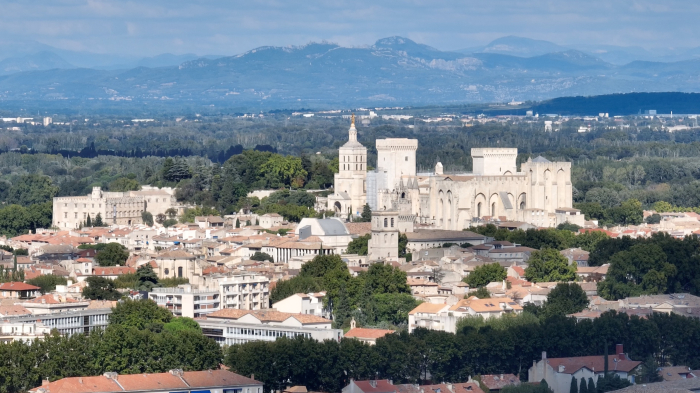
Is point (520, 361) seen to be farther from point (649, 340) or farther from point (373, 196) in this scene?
point (373, 196)

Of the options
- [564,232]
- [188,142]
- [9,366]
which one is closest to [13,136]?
[188,142]

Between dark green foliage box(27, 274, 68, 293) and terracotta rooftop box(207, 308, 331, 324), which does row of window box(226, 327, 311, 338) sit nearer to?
terracotta rooftop box(207, 308, 331, 324)

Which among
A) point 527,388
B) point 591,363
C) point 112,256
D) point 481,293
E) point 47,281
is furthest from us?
point 112,256

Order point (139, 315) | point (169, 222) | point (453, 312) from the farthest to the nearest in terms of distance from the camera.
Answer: point (169, 222)
point (453, 312)
point (139, 315)

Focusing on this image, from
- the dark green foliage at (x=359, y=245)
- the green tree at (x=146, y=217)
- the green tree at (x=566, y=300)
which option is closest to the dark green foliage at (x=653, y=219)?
the dark green foliage at (x=359, y=245)

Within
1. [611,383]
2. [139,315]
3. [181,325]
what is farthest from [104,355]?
[611,383]

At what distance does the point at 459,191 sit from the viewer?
246ft

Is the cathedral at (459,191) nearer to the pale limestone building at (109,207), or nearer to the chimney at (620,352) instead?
the pale limestone building at (109,207)

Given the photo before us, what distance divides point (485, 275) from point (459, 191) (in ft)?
67.2

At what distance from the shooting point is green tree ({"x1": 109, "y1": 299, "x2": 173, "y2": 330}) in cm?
4503

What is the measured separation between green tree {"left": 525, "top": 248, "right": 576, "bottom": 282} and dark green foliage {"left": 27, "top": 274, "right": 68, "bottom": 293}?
15183 mm

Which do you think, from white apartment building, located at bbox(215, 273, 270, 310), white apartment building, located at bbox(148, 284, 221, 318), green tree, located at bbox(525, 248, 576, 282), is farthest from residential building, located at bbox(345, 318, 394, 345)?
green tree, located at bbox(525, 248, 576, 282)

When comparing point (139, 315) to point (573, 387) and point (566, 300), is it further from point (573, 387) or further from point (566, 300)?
point (566, 300)

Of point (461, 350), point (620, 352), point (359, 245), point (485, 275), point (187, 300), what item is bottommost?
point (620, 352)
